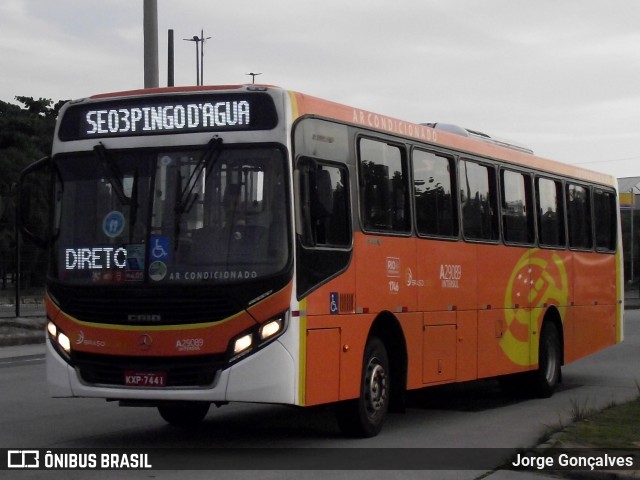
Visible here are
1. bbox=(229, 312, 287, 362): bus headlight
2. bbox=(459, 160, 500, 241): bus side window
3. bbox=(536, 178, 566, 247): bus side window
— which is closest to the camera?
bbox=(229, 312, 287, 362): bus headlight

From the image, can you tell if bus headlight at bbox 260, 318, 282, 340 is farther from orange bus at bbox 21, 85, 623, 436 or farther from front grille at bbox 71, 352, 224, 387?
front grille at bbox 71, 352, 224, 387

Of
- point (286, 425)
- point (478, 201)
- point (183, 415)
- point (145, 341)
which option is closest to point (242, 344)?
point (145, 341)

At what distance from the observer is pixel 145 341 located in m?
10.5

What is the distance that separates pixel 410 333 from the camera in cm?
1282

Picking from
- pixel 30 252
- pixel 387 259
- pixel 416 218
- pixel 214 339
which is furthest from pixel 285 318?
pixel 30 252

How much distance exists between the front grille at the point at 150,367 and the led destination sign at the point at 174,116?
79.1 inches

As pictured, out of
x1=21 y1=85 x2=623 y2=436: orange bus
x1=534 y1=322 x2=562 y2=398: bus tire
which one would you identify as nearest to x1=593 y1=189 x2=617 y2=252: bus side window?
x1=534 y1=322 x2=562 y2=398: bus tire

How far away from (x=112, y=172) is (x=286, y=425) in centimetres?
367

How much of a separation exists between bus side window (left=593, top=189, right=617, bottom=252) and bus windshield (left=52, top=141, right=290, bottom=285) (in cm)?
1033

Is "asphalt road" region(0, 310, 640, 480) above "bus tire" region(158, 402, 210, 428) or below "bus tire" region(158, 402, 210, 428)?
below

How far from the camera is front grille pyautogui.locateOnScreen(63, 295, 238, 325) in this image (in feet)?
34.1

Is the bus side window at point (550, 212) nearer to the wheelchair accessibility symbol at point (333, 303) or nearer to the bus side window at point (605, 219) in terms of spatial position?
the bus side window at point (605, 219)

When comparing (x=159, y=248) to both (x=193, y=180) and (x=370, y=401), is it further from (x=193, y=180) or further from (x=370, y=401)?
(x=370, y=401)

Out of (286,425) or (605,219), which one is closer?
(286,425)
